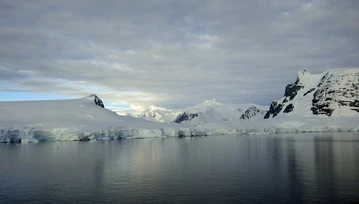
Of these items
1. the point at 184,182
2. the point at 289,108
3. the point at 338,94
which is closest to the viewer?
the point at 184,182

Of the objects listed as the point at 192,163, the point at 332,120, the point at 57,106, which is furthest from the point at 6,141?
the point at 332,120

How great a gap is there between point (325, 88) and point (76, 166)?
16910 centimetres

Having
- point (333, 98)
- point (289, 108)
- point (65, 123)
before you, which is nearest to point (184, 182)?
point (65, 123)

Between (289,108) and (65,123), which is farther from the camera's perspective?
(289,108)

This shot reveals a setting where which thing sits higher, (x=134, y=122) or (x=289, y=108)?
(x=289, y=108)

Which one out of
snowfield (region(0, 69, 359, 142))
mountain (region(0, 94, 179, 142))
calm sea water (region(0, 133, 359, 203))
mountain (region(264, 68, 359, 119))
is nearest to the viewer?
calm sea water (region(0, 133, 359, 203))

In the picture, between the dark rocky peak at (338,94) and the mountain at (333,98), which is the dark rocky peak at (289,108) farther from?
the dark rocky peak at (338,94)

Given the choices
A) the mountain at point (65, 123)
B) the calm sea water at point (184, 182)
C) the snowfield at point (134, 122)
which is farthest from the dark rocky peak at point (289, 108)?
the calm sea water at point (184, 182)

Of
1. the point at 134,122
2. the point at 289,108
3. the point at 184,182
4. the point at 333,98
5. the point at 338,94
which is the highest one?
the point at 338,94

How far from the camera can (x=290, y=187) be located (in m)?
22.9

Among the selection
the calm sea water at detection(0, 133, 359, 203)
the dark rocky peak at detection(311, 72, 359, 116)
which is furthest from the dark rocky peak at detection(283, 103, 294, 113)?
the calm sea water at detection(0, 133, 359, 203)

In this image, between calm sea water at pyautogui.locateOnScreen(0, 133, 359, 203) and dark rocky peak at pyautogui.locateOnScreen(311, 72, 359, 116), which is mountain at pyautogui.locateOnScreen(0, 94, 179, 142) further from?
dark rocky peak at pyautogui.locateOnScreen(311, 72, 359, 116)

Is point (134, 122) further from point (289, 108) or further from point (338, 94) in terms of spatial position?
point (338, 94)

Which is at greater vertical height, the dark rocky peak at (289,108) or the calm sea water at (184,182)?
the dark rocky peak at (289,108)
